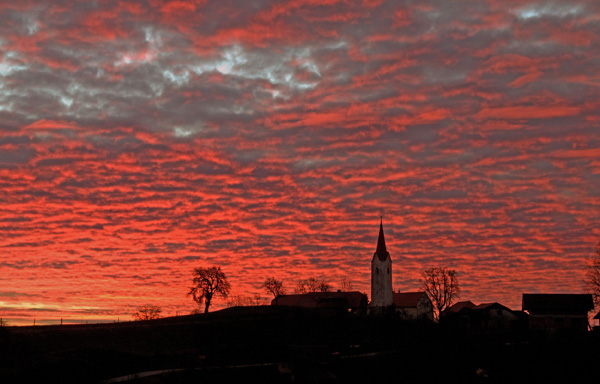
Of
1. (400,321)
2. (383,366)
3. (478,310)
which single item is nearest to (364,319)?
(400,321)

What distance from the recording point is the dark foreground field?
64.4 meters

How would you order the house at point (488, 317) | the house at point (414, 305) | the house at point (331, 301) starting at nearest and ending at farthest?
the house at point (488, 317) → the house at point (331, 301) → the house at point (414, 305)

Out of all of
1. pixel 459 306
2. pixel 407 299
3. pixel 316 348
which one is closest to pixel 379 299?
pixel 407 299

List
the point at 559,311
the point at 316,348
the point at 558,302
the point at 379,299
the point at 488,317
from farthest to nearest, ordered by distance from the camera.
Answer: the point at 379,299 → the point at 488,317 → the point at 558,302 → the point at 559,311 → the point at 316,348

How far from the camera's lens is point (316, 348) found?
7275 centimetres

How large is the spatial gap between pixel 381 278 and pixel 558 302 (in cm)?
3985

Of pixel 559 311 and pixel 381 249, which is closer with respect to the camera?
pixel 559 311

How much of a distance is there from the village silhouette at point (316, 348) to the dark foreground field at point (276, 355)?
13 centimetres

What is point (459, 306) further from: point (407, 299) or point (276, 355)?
point (276, 355)

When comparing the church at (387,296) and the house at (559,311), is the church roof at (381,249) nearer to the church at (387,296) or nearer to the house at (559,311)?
the church at (387,296)

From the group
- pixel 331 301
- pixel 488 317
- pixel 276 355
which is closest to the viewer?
pixel 276 355

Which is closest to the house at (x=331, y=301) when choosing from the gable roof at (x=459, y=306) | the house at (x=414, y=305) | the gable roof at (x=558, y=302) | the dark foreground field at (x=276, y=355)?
the house at (x=414, y=305)

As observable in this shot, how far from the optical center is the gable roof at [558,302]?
102688 millimetres

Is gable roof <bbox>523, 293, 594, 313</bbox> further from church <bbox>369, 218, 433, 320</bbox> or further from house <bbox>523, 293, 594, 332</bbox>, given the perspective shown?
church <bbox>369, 218, 433, 320</bbox>
